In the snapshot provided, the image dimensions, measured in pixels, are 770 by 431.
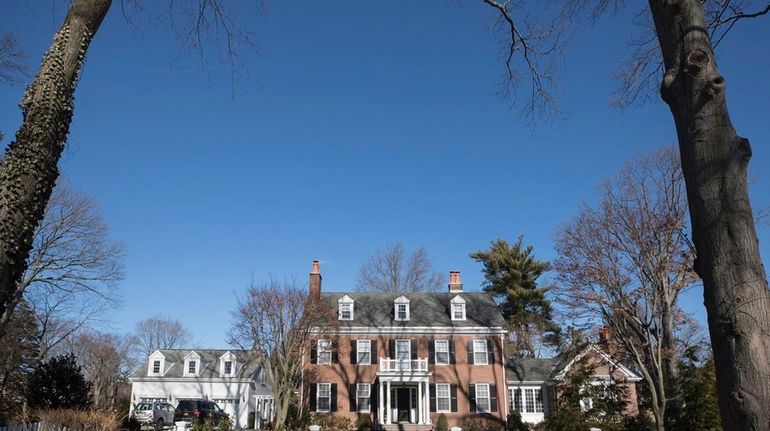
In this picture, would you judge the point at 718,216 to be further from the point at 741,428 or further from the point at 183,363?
the point at 183,363

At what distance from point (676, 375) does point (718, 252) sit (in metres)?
21.2

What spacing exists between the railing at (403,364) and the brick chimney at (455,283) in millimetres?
6647

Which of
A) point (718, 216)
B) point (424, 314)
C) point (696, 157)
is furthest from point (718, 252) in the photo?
point (424, 314)

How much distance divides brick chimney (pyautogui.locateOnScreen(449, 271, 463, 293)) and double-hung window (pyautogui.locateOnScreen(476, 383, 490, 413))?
7.19 m

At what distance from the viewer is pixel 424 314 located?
36.1 m

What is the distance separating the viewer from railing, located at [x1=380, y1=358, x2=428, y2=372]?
33281 millimetres

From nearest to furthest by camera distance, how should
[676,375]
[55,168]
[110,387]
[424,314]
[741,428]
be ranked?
1. [741,428]
2. [55,168]
3. [676,375]
4. [424,314]
5. [110,387]

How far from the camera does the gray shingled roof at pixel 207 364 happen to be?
39.4 meters

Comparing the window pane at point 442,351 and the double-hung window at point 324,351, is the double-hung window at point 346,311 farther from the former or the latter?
the window pane at point 442,351

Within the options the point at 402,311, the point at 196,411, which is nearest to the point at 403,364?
the point at 402,311

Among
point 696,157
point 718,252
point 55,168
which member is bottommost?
point 718,252

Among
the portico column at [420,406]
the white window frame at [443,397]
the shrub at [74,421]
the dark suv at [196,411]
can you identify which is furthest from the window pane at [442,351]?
the shrub at [74,421]

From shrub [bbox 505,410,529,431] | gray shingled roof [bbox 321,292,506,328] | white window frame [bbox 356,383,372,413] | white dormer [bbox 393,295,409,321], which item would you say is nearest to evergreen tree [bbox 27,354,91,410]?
white window frame [bbox 356,383,372,413]

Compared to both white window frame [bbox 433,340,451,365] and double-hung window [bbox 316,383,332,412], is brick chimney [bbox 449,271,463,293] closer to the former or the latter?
white window frame [bbox 433,340,451,365]
